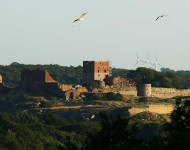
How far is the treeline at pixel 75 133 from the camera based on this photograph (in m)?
62.8

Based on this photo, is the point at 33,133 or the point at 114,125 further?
the point at 33,133

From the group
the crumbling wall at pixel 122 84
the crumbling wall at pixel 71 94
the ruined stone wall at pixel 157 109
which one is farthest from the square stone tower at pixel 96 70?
the ruined stone wall at pixel 157 109

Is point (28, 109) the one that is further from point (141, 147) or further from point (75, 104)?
point (141, 147)

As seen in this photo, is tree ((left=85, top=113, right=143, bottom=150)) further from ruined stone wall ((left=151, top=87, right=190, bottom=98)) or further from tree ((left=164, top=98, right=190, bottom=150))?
ruined stone wall ((left=151, top=87, right=190, bottom=98))

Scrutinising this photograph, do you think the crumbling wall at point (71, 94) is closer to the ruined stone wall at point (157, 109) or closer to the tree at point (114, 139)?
the ruined stone wall at point (157, 109)

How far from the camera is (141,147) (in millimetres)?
61938

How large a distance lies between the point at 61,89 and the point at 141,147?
9380 cm

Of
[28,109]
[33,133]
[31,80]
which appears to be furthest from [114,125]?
[31,80]

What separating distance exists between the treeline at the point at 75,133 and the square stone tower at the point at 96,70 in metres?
32.8

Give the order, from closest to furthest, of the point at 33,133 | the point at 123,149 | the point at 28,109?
1. the point at 123,149
2. the point at 33,133
3. the point at 28,109

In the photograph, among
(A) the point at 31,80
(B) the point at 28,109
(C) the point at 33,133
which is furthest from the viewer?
(A) the point at 31,80

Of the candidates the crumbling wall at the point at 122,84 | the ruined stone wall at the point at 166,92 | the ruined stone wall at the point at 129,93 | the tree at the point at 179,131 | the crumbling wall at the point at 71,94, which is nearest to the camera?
the tree at the point at 179,131

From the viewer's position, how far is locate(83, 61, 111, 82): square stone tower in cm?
17588

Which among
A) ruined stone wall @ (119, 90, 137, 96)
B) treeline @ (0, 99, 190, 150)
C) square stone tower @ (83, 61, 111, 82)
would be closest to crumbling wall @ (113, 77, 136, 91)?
ruined stone wall @ (119, 90, 137, 96)
